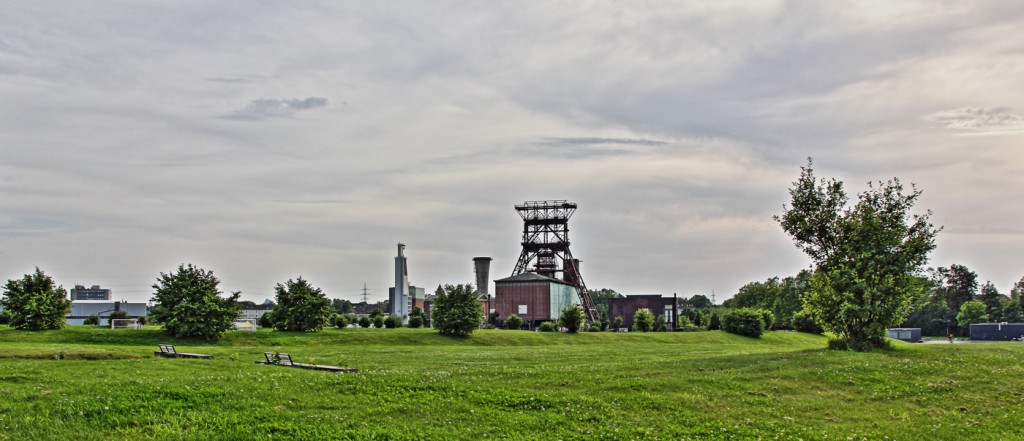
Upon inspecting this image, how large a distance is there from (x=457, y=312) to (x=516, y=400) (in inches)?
1525

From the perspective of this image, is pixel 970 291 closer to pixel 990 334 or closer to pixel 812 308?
pixel 990 334

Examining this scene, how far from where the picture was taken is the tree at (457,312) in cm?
5806

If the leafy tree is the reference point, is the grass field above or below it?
below

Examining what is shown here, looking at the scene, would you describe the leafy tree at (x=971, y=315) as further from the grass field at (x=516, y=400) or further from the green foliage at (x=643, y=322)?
the grass field at (x=516, y=400)

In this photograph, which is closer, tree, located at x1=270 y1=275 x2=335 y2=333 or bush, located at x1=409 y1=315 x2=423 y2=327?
tree, located at x1=270 y1=275 x2=335 y2=333

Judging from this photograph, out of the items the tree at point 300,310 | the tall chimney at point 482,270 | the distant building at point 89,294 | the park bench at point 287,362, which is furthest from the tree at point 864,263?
the distant building at point 89,294

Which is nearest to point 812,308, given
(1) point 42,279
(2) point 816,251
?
(2) point 816,251

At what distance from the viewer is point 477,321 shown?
58.3 meters

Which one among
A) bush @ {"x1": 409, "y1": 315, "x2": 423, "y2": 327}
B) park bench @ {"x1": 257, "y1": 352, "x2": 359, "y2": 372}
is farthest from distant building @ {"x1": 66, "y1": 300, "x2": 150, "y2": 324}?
park bench @ {"x1": 257, "y1": 352, "x2": 359, "y2": 372}

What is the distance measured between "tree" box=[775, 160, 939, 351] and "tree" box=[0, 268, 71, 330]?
42.9 metres

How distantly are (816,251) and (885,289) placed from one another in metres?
4.43

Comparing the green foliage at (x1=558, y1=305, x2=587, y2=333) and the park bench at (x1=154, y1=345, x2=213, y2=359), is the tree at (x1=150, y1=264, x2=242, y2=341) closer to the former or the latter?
the park bench at (x1=154, y1=345, x2=213, y2=359)

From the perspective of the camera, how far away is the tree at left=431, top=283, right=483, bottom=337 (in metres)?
58.1

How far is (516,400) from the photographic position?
64.3 feet
